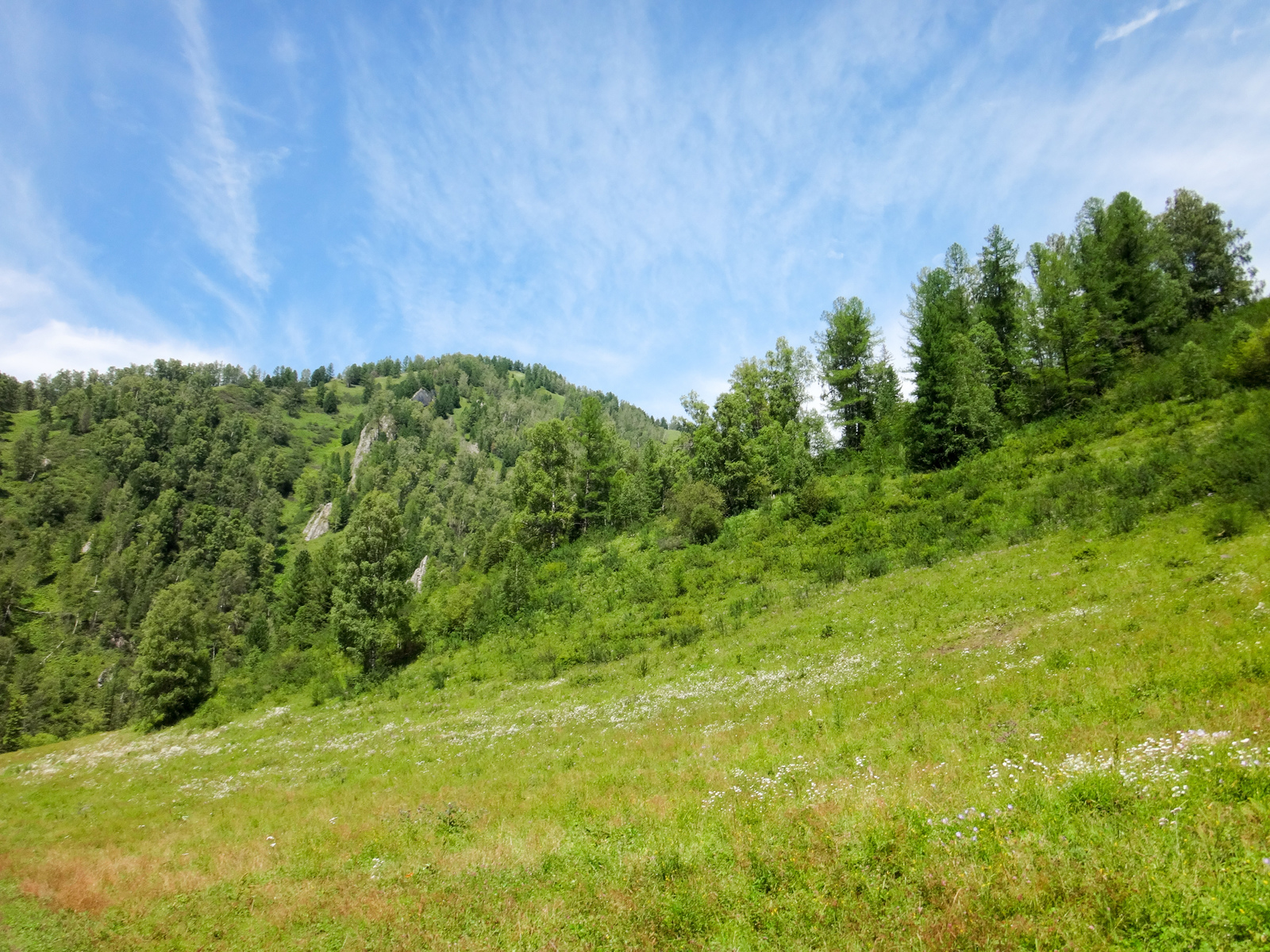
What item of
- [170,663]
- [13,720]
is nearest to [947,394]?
[170,663]

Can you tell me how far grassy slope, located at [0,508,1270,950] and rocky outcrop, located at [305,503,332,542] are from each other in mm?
173475

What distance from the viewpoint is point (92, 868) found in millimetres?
15023

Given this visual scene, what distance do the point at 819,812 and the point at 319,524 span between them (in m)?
208

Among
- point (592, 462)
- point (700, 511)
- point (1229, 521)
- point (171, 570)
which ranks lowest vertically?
point (1229, 521)

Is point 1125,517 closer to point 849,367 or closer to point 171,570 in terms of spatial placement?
point 849,367

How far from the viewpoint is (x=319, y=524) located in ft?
609

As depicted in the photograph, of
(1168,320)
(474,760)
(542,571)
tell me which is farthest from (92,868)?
(1168,320)

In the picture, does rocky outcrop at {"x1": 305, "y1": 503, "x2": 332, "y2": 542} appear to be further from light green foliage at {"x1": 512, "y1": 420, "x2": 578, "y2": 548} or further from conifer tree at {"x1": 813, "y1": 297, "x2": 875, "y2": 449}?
conifer tree at {"x1": 813, "y1": 297, "x2": 875, "y2": 449}

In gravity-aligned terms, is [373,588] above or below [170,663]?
above

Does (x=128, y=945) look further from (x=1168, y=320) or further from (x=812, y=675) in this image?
(x=1168, y=320)

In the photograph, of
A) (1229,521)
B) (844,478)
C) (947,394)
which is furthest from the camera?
(844,478)

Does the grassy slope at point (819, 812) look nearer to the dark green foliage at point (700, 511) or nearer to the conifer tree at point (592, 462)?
the dark green foliage at point (700, 511)

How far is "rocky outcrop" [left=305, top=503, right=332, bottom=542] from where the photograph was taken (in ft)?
600

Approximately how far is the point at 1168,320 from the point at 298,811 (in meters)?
69.8
